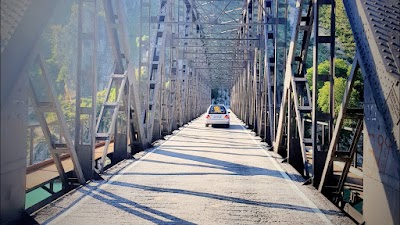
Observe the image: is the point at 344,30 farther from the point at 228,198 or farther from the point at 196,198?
the point at 196,198

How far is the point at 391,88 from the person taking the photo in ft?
12.3

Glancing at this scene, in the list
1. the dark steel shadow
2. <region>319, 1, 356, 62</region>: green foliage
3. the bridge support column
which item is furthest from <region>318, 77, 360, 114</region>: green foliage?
the bridge support column

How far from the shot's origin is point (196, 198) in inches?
258

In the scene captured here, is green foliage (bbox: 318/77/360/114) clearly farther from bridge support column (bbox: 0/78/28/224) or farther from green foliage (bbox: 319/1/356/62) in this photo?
bridge support column (bbox: 0/78/28/224)

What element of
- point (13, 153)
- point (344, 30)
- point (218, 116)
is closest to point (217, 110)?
point (218, 116)

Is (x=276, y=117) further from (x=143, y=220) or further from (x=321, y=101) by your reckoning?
(x=321, y=101)

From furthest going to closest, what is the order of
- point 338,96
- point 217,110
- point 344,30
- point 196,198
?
point 344,30 → point 338,96 → point 217,110 → point 196,198

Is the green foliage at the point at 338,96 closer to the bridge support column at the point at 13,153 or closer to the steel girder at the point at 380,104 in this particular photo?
the steel girder at the point at 380,104

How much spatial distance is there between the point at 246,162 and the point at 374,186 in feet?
22.0

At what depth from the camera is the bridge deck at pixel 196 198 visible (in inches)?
212

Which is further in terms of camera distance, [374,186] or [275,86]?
[275,86]

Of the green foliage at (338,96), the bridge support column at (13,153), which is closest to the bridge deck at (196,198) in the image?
the bridge support column at (13,153)

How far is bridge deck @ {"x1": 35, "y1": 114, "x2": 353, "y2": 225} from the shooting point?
17.6 feet

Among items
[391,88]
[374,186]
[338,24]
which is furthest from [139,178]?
[338,24]
